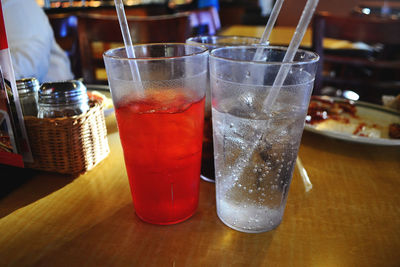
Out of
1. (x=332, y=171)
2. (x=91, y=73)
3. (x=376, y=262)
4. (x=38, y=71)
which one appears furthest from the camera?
(x=91, y=73)

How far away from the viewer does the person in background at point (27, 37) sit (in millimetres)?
974

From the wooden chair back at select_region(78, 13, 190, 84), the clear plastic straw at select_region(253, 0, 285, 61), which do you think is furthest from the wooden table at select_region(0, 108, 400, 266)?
the wooden chair back at select_region(78, 13, 190, 84)

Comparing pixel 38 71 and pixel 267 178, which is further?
pixel 38 71

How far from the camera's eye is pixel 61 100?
54cm

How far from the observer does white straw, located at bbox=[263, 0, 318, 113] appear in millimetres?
364

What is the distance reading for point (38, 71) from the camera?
1042mm

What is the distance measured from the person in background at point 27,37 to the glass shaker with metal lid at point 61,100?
425 millimetres

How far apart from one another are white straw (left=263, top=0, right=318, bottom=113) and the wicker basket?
0.31 metres

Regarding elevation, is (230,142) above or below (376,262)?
above

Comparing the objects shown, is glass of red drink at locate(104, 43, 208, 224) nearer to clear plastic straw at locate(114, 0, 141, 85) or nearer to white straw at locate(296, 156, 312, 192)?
clear plastic straw at locate(114, 0, 141, 85)

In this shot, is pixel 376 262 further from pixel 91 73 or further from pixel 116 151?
pixel 91 73

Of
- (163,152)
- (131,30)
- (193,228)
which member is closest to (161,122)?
(163,152)

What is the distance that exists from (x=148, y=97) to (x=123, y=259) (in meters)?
0.20

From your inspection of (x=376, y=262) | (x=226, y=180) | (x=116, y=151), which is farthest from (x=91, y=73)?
(x=376, y=262)
